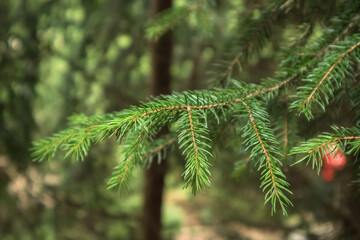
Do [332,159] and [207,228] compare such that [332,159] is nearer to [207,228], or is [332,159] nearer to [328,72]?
[328,72]

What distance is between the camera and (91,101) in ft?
12.8

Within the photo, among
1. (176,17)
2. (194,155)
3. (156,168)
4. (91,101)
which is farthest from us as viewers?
(91,101)

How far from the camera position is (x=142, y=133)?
866 mm

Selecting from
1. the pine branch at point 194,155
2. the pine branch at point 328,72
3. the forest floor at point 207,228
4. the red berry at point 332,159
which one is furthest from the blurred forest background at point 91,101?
the pine branch at point 194,155

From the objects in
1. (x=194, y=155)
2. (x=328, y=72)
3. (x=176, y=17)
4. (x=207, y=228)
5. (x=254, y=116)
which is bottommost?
(x=207, y=228)

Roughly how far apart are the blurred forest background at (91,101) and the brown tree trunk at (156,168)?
0.72 ft

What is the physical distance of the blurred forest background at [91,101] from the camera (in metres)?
2.81

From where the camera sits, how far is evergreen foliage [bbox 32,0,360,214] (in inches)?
30.6

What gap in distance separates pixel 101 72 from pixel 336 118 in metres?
3.45

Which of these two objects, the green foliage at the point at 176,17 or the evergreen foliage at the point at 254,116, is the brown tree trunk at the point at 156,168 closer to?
the green foliage at the point at 176,17

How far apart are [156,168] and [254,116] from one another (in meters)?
2.21

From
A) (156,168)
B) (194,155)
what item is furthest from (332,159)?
(156,168)

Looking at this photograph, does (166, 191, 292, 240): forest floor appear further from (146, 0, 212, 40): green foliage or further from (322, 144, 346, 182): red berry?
(146, 0, 212, 40): green foliage

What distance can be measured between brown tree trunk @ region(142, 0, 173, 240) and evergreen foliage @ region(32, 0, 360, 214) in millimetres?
1696
